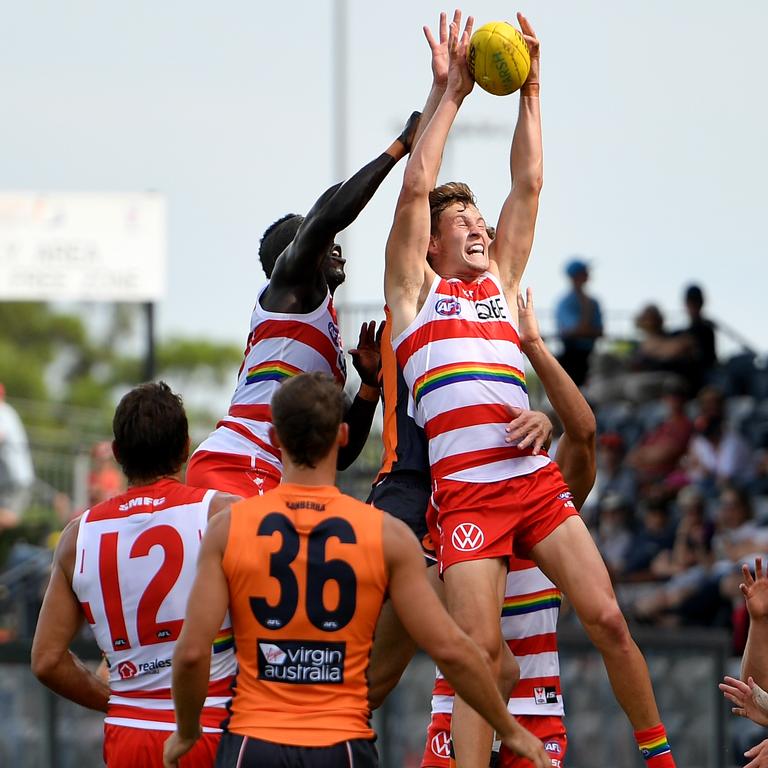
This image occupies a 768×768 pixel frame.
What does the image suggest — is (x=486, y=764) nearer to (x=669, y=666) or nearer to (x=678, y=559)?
(x=669, y=666)

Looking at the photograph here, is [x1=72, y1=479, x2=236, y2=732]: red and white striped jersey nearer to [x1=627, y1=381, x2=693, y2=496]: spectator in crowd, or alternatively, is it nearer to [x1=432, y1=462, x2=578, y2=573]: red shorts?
[x1=432, y1=462, x2=578, y2=573]: red shorts

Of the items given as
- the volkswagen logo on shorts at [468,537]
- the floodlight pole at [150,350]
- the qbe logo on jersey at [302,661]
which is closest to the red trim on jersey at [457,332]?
the volkswagen logo on shorts at [468,537]

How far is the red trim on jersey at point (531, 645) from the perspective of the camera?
7.71 meters

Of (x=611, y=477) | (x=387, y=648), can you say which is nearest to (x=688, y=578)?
(x=611, y=477)

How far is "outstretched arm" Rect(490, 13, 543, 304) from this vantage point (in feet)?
24.3

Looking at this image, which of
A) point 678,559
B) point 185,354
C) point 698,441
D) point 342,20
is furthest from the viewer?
point 185,354

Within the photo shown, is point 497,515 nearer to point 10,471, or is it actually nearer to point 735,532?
point 735,532

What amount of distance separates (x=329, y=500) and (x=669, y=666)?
8.00 meters

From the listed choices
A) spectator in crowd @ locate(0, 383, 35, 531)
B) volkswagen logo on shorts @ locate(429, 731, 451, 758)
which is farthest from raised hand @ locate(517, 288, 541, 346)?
spectator in crowd @ locate(0, 383, 35, 531)

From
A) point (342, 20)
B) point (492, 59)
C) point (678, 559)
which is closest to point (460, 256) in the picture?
point (492, 59)

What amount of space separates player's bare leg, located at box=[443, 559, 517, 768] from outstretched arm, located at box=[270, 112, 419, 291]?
5.35 feet

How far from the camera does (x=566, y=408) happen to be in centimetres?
752

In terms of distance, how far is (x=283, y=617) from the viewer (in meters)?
5.35

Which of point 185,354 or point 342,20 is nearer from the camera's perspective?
point 342,20
